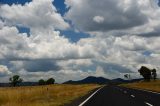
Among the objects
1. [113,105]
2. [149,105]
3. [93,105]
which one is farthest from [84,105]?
[149,105]

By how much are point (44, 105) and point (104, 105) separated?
419 centimetres

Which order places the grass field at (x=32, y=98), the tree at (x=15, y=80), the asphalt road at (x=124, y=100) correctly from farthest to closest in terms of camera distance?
the tree at (x=15, y=80) → the grass field at (x=32, y=98) → the asphalt road at (x=124, y=100)

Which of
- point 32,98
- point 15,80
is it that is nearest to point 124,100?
point 32,98

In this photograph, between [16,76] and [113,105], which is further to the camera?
[16,76]

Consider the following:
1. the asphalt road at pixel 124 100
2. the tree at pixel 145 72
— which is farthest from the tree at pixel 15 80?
the asphalt road at pixel 124 100

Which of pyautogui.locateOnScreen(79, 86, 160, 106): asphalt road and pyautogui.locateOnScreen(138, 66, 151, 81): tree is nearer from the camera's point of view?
pyautogui.locateOnScreen(79, 86, 160, 106): asphalt road

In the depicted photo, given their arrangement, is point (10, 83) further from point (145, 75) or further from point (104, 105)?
point (104, 105)

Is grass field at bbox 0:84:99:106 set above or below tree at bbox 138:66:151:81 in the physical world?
below

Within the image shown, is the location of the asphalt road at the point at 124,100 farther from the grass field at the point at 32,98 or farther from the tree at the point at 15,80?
the tree at the point at 15,80

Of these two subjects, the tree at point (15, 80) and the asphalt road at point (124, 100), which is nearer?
the asphalt road at point (124, 100)

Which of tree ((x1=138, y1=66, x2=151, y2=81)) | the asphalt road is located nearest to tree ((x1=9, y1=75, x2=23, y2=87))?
tree ((x1=138, y1=66, x2=151, y2=81))

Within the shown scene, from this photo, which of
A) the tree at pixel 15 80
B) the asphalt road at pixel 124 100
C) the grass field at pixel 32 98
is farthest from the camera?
the tree at pixel 15 80

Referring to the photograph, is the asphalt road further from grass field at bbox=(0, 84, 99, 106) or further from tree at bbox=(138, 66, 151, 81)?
tree at bbox=(138, 66, 151, 81)

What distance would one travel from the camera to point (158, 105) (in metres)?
17.8
